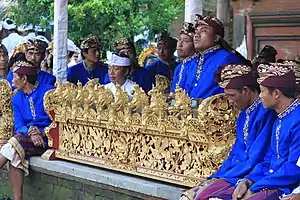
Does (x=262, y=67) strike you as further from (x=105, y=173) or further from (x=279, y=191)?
(x=105, y=173)

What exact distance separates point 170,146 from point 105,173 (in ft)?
3.22

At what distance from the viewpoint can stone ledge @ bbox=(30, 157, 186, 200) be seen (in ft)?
19.5

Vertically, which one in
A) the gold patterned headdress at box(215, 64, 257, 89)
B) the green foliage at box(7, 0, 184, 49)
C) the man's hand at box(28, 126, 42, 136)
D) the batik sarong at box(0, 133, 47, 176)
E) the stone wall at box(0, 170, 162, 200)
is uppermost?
the green foliage at box(7, 0, 184, 49)

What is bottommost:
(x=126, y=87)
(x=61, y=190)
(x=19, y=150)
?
(x=61, y=190)

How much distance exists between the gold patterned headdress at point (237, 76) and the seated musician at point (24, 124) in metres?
2.90

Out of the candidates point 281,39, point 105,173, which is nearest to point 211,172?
point 105,173

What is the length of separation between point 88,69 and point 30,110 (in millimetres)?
984

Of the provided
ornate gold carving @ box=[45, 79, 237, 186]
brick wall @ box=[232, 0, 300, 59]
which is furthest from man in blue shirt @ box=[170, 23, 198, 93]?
brick wall @ box=[232, 0, 300, 59]

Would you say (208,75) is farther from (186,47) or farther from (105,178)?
(105,178)

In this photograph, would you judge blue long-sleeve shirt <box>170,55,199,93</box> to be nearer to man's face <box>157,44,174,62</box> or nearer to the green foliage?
man's face <box>157,44,174,62</box>

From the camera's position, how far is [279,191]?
4547 millimetres

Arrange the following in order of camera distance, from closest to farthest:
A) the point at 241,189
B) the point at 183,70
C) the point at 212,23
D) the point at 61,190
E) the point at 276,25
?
the point at 241,189 < the point at 212,23 < the point at 183,70 < the point at 61,190 < the point at 276,25

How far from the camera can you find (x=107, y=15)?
49.1 ft

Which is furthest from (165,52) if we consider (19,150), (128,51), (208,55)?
(208,55)
